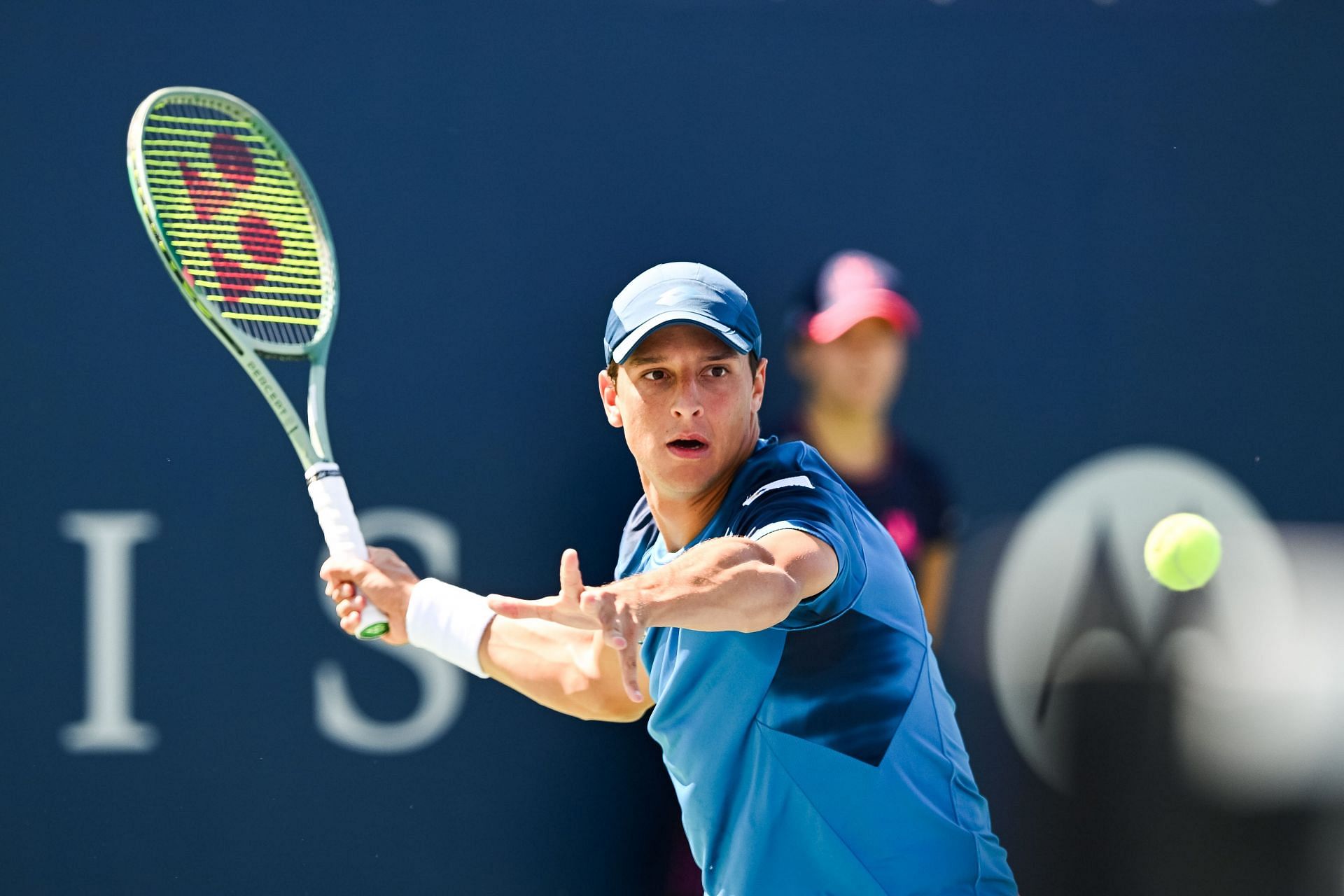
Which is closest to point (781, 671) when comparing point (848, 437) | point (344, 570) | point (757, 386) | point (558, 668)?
point (757, 386)

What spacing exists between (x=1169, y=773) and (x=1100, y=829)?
7.5 inches

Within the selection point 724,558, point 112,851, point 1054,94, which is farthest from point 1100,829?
point 112,851

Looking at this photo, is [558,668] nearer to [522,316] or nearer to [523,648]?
[523,648]

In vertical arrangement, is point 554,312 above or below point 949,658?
above

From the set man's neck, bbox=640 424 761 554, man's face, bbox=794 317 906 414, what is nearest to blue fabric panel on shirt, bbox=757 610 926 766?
man's neck, bbox=640 424 761 554

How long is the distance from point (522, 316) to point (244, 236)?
654 millimetres

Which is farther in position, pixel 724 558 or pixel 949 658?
pixel 949 658

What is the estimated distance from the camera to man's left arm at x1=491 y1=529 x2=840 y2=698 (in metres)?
1.54

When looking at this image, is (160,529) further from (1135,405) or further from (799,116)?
(1135,405)

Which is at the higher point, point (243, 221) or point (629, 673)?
point (243, 221)

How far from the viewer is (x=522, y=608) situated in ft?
5.33

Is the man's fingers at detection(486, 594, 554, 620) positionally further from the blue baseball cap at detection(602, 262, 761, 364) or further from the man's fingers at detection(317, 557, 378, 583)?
the man's fingers at detection(317, 557, 378, 583)

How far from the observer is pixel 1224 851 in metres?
3.09

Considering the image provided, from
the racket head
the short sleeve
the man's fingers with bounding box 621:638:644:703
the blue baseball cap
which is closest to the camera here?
the man's fingers with bounding box 621:638:644:703
